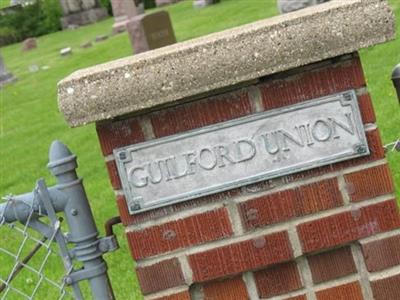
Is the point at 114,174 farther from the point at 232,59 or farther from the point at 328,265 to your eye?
the point at 328,265

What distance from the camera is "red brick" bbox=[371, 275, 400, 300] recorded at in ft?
8.16

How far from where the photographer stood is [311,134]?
2369 millimetres

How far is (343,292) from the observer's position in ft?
8.22

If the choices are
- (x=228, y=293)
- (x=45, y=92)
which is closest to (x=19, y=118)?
(x=45, y=92)

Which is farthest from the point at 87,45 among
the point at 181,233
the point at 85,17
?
the point at 181,233

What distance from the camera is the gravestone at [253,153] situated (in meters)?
2.31

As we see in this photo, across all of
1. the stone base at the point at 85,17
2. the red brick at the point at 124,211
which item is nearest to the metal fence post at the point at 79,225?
the red brick at the point at 124,211

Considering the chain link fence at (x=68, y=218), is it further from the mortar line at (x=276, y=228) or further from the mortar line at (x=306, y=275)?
the mortar line at (x=306, y=275)

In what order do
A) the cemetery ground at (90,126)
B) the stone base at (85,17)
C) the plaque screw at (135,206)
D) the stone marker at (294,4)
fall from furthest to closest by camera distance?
the stone base at (85,17) < the stone marker at (294,4) < the cemetery ground at (90,126) < the plaque screw at (135,206)

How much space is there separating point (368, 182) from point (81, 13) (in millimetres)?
32805

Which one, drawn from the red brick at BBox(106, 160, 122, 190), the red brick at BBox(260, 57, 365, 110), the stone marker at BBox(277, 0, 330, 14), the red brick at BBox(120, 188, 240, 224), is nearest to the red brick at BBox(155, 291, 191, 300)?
the red brick at BBox(120, 188, 240, 224)

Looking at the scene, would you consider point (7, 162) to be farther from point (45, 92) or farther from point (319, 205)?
point (319, 205)

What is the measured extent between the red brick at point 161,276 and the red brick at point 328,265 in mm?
361

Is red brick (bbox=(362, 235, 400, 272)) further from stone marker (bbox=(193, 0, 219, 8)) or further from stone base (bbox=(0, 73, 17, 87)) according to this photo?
stone marker (bbox=(193, 0, 219, 8))
